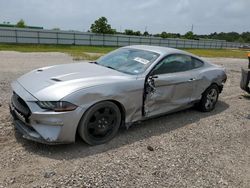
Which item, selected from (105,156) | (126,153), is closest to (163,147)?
(126,153)

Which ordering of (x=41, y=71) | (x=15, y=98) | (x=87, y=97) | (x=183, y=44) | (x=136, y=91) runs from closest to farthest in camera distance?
1. (x=87, y=97)
2. (x=15, y=98)
3. (x=136, y=91)
4. (x=41, y=71)
5. (x=183, y=44)

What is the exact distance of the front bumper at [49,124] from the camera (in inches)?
123

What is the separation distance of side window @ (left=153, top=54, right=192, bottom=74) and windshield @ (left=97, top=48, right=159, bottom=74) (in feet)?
0.59

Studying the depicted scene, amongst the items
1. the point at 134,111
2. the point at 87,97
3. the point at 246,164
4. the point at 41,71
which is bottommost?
the point at 246,164

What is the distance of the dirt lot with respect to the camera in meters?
2.84

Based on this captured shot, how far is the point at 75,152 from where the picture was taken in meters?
3.35

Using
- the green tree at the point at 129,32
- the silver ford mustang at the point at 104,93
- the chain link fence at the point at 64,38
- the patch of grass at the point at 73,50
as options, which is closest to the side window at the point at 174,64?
the silver ford mustang at the point at 104,93

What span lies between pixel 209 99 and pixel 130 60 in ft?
7.33

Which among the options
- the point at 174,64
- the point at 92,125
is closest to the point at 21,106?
the point at 92,125

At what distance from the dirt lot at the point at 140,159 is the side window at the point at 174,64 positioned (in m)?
1.02

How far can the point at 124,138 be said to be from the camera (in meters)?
3.90

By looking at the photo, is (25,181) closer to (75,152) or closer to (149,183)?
(75,152)

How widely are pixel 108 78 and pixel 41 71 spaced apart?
1.24 m

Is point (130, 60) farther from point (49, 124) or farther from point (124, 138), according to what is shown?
point (49, 124)
